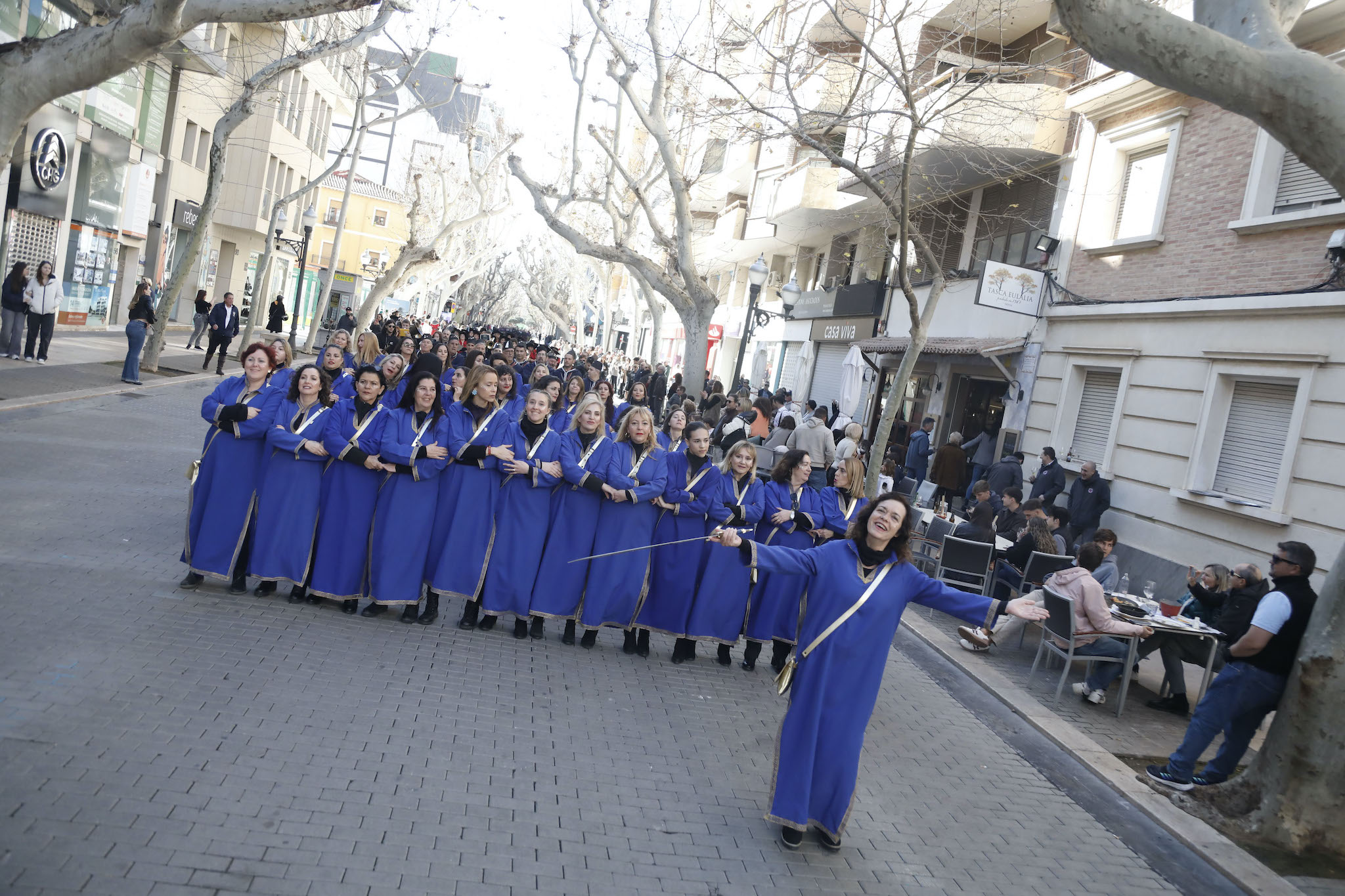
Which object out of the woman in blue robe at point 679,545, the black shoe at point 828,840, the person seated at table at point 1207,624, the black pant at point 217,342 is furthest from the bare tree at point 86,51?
the black pant at point 217,342

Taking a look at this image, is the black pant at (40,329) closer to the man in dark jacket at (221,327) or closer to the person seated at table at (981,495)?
the man in dark jacket at (221,327)

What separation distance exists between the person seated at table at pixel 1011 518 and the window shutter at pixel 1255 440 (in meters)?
2.83

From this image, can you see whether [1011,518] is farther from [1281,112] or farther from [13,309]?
[13,309]

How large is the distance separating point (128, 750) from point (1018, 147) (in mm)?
18471

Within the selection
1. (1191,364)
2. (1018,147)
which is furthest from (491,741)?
(1018,147)

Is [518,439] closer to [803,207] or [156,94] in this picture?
[803,207]

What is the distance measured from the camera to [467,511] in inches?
317

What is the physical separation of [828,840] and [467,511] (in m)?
3.94

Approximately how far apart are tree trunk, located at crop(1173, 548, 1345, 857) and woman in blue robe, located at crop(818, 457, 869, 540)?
323cm

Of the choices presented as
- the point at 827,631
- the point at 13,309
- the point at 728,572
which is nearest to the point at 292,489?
the point at 728,572

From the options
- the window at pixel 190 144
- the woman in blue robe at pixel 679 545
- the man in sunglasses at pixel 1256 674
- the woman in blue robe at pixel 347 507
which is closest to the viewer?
the man in sunglasses at pixel 1256 674

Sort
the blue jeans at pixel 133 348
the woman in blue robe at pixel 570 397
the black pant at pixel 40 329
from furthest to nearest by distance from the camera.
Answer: the black pant at pixel 40 329
the blue jeans at pixel 133 348
the woman in blue robe at pixel 570 397

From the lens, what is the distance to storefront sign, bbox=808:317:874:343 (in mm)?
27984

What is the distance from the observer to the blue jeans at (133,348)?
18.2 metres
